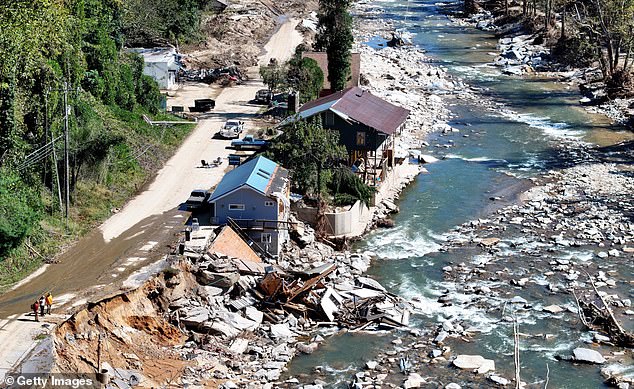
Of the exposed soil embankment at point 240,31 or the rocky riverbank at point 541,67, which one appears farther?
the exposed soil embankment at point 240,31

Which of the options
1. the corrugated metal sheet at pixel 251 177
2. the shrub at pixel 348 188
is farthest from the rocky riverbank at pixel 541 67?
the corrugated metal sheet at pixel 251 177

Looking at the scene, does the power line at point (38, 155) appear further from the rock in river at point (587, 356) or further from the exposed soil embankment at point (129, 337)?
the rock in river at point (587, 356)

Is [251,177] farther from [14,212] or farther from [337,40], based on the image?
[337,40]

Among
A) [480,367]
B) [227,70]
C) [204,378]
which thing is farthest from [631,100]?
[204,378]

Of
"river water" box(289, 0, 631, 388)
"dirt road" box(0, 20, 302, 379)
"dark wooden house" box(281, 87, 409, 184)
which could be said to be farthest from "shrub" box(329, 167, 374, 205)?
"dirt road" box(0, 20, 302, 379)

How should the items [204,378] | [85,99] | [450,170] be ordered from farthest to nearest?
1. [450,170]
2. [85,99]
3. [204,378]

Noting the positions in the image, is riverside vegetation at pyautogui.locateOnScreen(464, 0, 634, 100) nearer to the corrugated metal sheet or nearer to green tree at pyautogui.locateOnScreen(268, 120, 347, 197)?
green tree at pyautogui.locateOnScreen(268, 120, 347, 197)

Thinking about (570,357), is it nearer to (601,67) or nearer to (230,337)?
(230,337)
